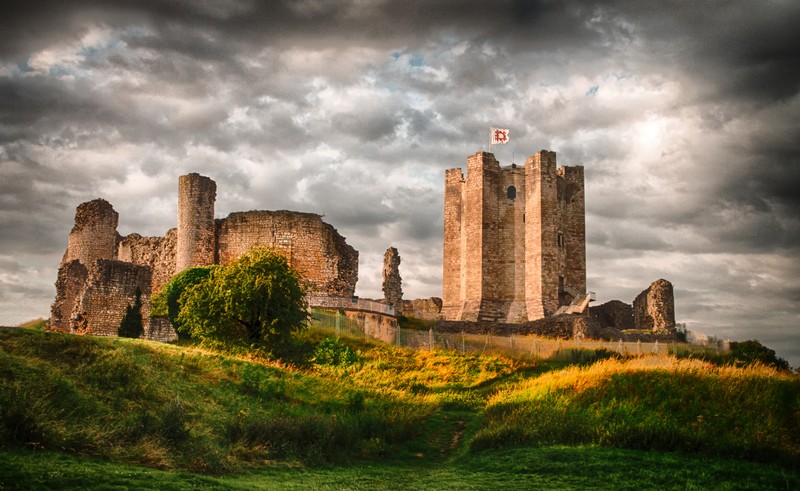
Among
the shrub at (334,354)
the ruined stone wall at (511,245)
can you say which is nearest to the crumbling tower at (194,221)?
the shrub at (334,354)

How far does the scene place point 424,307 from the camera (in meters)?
54.5

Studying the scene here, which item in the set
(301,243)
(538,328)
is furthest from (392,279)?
(538,328)

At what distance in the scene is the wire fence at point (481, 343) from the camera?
33125 mm

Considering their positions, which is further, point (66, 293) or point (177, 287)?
point (66, 293)

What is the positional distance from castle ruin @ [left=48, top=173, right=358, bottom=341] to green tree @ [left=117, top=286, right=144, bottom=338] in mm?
1152

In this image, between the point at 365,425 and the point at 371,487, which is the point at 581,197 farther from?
the point at 371,487

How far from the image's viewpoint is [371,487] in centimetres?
1281

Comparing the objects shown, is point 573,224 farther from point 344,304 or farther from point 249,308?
point 249,308

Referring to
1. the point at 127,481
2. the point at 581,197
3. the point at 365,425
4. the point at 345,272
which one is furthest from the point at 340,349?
the point at 581,197

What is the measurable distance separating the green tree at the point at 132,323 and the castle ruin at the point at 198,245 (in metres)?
1.15

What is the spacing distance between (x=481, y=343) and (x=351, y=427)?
60.1 feet

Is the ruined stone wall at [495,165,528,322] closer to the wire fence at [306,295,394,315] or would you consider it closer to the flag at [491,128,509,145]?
the flag at [491,128,509,145]

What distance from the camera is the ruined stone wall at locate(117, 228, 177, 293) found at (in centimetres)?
4700

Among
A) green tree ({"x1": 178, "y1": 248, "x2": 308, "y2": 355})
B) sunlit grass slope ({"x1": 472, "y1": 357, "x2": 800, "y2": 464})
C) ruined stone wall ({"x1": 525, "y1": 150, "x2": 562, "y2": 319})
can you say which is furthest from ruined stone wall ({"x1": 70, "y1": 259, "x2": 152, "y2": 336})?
ruined stone wall ({"x1": 525, "y1": 150, "x2": 562, "y2": 319})
